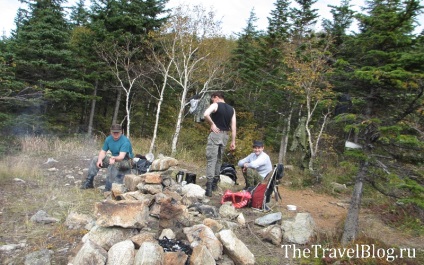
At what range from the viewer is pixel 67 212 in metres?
4.21

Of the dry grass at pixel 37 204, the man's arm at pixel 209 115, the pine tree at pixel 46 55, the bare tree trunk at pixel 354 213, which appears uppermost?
the pine tree at pixel 46 55

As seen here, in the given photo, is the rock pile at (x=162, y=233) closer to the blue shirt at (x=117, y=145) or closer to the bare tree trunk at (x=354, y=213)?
the bare tree trunk at (x=354, y=213)

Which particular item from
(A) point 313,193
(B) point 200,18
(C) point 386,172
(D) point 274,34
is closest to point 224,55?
(B) point 200,18

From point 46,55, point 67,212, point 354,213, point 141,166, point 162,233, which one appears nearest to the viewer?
point 162,233

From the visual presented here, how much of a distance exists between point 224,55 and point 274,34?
127 inches

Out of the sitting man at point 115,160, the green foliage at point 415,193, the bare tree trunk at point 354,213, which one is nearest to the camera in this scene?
the green foliage at point 415,193

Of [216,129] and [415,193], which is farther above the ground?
[216,129]

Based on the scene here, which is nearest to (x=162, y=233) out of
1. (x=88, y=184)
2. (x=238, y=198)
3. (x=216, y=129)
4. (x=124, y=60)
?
(x=238, y=198)

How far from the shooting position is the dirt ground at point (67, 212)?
327 cm

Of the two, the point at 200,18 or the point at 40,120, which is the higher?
the point at 200,18

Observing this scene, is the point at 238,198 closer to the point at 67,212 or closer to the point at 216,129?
the point at 216,129

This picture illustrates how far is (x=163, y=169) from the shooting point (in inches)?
243

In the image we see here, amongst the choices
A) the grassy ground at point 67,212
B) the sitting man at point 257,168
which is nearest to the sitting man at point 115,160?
the grassy ground at point 67,212

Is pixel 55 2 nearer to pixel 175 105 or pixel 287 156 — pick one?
pixel 175 105
